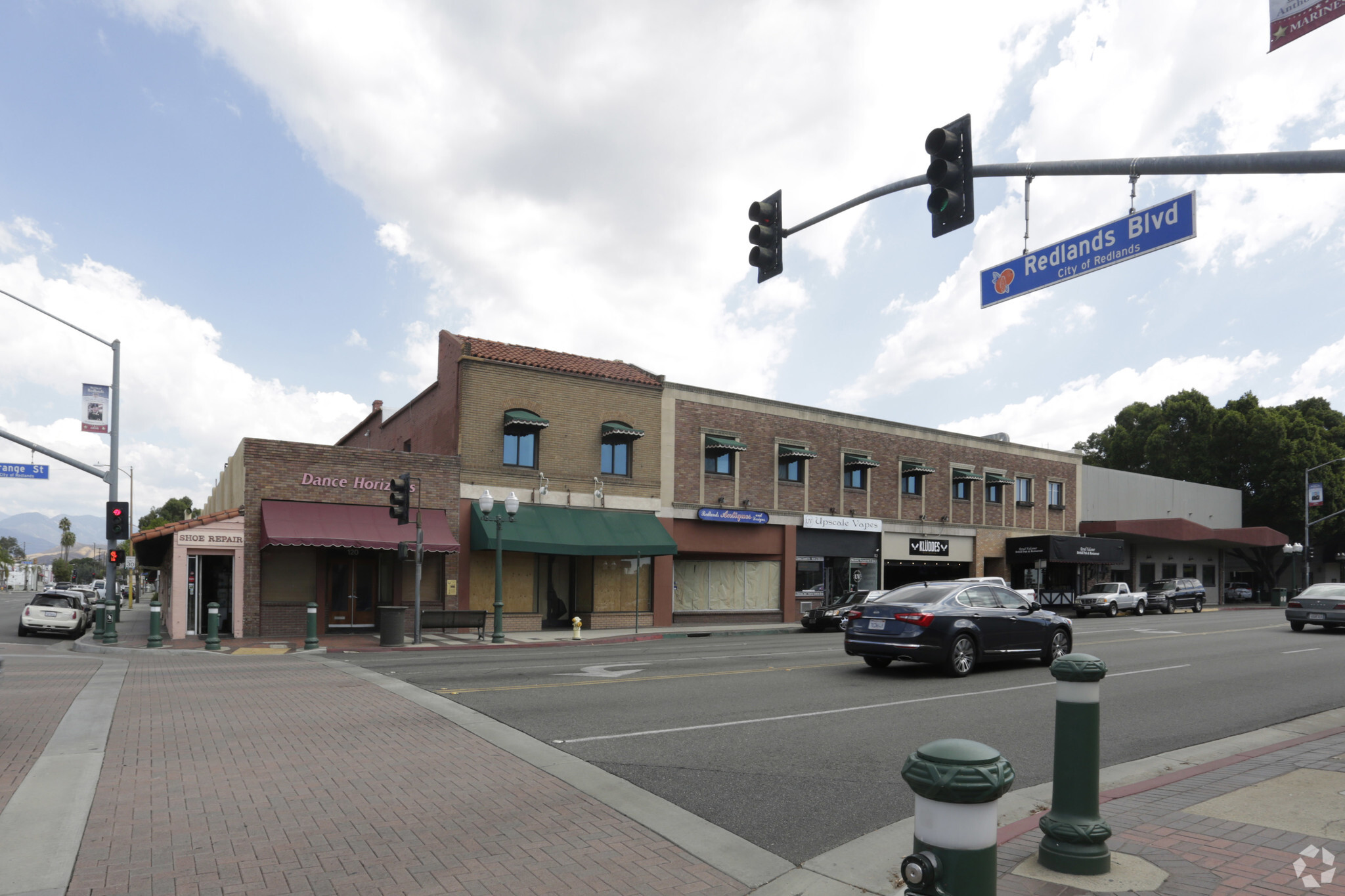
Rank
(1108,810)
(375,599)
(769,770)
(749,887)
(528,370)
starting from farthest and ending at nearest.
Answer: (528,370) < (375,599) < (769,770) < (1108,810) < (749,887)

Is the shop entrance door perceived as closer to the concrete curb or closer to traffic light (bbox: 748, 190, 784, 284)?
the concrete curb

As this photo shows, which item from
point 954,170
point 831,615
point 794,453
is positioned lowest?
point 831,615

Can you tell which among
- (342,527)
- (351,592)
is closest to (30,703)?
(342,527)

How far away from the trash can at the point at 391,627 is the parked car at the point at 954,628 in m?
11.1

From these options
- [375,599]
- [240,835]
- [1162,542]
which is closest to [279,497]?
[375,599]

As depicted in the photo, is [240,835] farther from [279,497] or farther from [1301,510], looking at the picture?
[1301,510]

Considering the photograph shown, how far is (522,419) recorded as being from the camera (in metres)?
26.4

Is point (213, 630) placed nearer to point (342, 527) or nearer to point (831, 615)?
point (342, 527)

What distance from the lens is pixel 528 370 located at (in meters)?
27.0

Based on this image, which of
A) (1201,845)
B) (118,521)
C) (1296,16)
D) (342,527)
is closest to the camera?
(1201,845)

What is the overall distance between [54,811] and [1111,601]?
39.7m

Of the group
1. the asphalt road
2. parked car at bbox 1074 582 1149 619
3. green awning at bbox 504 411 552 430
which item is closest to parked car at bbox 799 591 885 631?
the asphalt road

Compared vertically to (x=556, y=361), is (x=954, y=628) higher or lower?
lower

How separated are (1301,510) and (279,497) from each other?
205 ft
